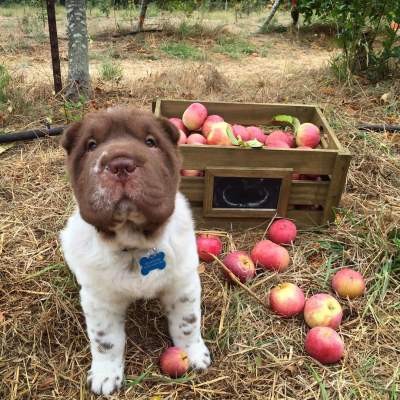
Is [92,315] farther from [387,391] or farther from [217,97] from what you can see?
[217,97]

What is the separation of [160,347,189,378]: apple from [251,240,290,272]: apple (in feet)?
2.87

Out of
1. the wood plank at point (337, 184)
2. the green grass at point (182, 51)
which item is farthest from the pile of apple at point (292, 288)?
the green grass at point (182, 51)

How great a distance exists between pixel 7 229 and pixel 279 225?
1995 millimetres

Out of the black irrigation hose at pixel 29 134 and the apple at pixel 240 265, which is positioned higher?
the apple at pixel 240 265

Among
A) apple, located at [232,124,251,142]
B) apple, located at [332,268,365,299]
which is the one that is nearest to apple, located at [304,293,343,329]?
apple, located at [332,268,365,299]

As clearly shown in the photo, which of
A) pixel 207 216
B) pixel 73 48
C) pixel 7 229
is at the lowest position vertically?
pixel 7 229

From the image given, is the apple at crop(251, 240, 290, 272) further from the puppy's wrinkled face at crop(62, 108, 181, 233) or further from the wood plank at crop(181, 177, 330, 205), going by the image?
the puppy's wrinkled face at crop(62, 108, 181, 233)

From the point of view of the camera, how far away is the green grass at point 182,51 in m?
8.62

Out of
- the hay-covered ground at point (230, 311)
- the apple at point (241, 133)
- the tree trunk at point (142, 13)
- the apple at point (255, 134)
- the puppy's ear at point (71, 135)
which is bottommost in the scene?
the tree trunk at point (142, 13)

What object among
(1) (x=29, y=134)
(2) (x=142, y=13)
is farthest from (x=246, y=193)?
(2) (x=142, y=13)

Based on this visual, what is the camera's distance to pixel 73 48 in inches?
207

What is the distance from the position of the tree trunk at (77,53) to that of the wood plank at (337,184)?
3.34 metres

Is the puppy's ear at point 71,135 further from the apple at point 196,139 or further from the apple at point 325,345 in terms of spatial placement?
the apple at point 325,345

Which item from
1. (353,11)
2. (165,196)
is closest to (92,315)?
(165,196)
